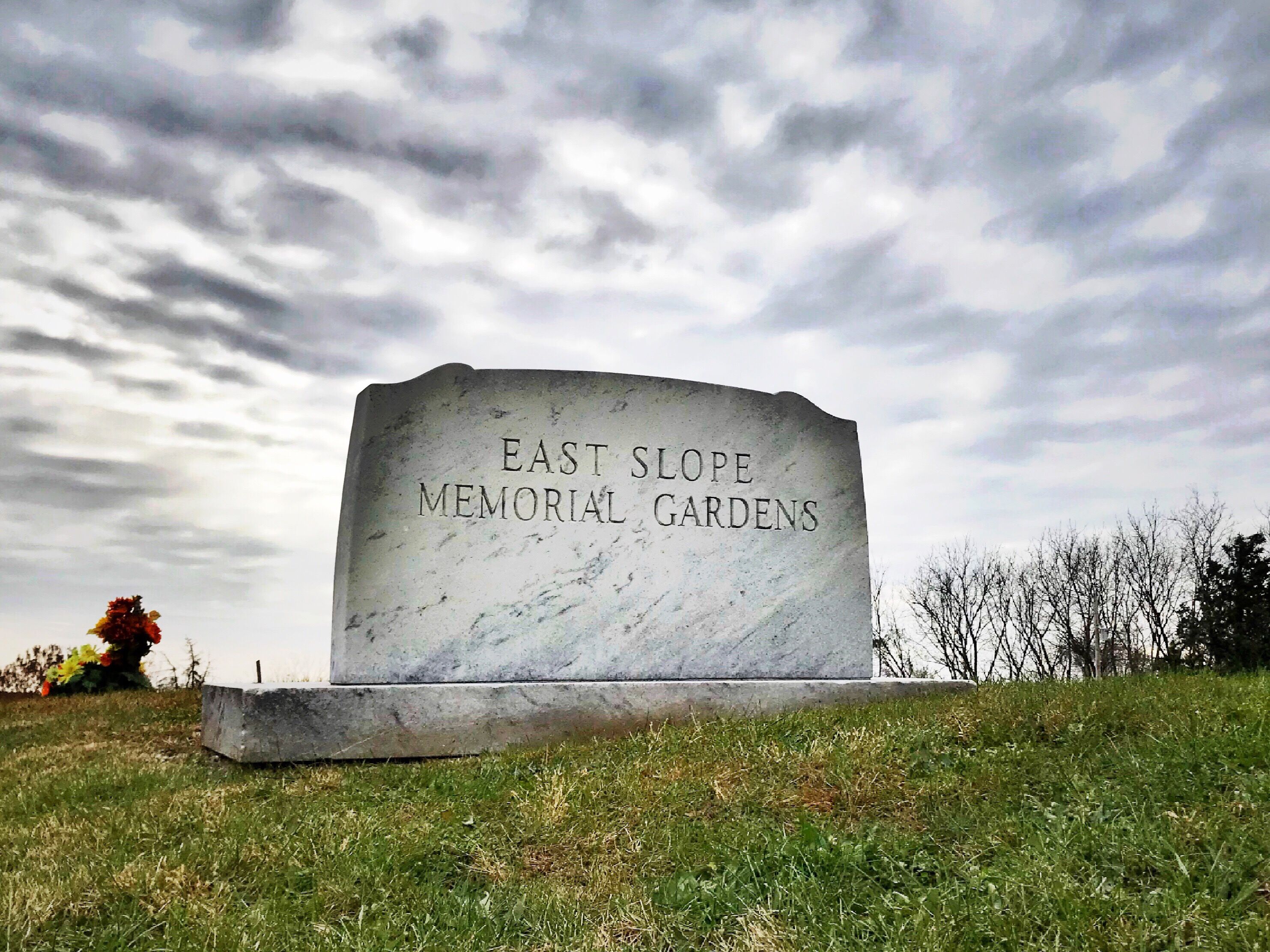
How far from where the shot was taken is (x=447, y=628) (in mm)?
8344

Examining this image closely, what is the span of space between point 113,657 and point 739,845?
40.6 feet

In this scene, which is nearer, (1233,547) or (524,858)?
(524,858)

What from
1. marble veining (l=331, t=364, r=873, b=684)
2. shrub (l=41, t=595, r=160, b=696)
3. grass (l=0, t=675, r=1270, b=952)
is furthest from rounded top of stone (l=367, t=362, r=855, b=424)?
shrub (l=41, t=595, r=160, b=696)

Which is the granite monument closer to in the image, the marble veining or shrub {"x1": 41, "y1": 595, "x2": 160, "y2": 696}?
the marble veining

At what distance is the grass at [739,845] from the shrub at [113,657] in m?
7.79

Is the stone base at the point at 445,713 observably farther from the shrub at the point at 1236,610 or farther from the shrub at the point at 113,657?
the shrub at the point at 1236,610

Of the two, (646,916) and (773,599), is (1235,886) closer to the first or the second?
(646,916)

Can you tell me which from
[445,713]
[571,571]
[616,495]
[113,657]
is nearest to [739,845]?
[445,713]

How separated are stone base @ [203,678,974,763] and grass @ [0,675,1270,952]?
69 centimetres

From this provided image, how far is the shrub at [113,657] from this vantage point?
14.2m

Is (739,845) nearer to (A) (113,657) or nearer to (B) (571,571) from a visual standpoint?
(B) (571,571)

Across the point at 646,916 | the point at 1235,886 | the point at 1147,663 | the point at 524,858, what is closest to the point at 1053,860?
the point at 1235,886

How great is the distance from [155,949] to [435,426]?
503cm

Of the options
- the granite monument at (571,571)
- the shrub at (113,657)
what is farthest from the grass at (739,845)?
the shrub at (113,657)
